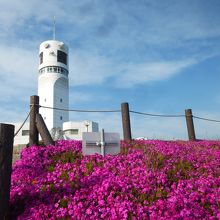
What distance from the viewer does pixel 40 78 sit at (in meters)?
67.6

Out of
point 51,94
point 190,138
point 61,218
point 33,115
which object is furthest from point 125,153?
point 51,94

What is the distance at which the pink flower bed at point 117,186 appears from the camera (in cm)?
599

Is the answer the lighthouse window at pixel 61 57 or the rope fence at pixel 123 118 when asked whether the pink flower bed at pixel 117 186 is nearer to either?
the rope fence at pixel 123 118

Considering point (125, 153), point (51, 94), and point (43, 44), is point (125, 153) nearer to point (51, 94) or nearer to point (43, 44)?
point (51, 94)

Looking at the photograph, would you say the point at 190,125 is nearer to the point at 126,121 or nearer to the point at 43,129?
the point at 126,121

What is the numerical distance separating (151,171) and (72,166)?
2.41 metres

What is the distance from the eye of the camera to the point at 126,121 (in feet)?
45.0

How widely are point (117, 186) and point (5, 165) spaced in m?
2.53

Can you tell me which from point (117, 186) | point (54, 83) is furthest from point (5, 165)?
point (54, 83)

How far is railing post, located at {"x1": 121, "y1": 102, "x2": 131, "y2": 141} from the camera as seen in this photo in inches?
535

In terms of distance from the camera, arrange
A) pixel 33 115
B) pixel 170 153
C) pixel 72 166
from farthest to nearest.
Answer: pixel 33 115, pixel 170 153, pixel 72 166

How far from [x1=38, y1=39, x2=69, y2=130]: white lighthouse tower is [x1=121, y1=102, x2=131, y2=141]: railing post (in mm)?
50628

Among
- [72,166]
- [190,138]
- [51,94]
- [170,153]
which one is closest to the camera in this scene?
[72,166]

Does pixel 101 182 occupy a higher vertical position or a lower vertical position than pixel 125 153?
lower
